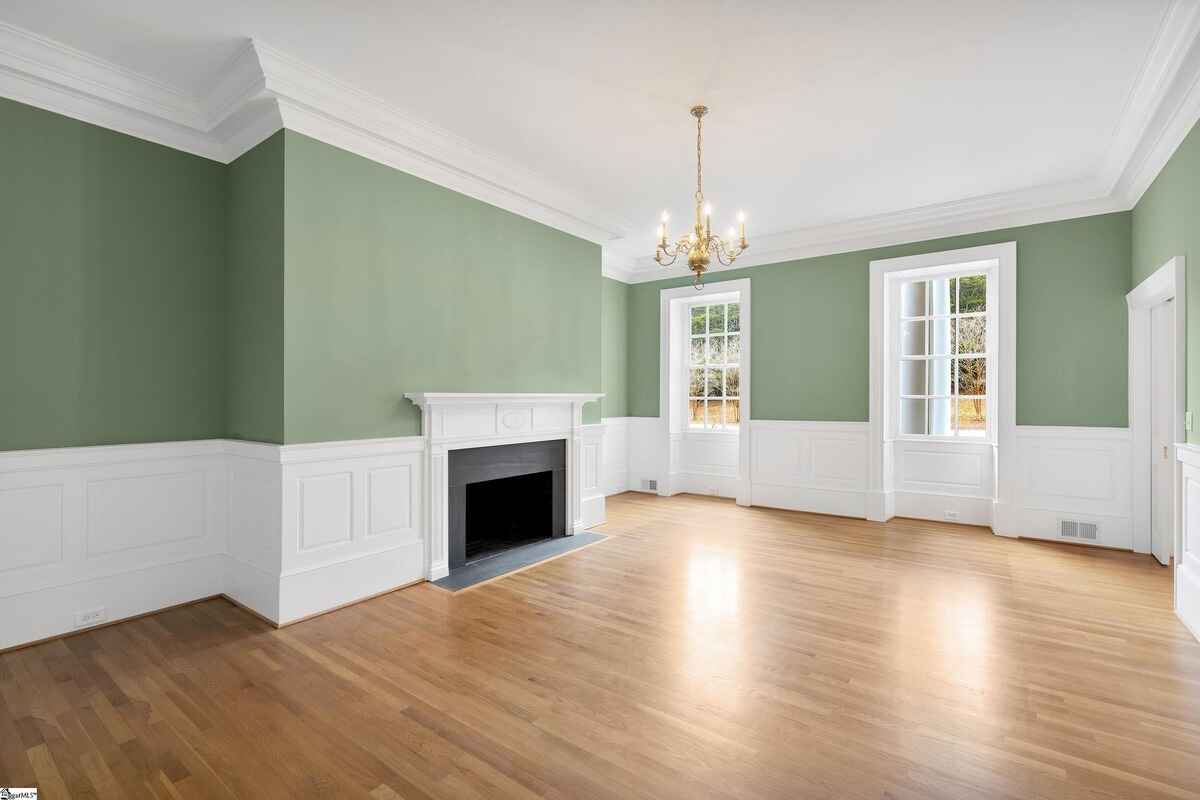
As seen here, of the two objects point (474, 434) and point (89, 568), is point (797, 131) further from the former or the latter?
point (89, 568)

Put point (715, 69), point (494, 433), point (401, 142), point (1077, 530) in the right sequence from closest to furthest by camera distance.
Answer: point (715, 69) < point (401, 142) < point (494, 433) < point (1077, 530)

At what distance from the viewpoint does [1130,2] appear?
2.55 metres

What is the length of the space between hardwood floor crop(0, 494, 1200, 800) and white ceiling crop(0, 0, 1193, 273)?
9.97 feet

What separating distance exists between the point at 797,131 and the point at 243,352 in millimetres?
3843

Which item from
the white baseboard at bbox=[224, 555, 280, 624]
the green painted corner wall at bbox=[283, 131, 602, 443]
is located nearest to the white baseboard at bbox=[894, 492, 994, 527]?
the green painted corner wall at bbox=[283, 131, 602, 443]

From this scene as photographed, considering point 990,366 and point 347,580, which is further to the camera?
point 990,366

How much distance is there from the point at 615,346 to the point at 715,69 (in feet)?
15.0

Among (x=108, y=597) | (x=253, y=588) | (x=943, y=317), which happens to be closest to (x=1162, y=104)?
(x=943, y=317)

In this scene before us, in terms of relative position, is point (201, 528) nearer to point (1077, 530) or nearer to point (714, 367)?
point (714, 367)

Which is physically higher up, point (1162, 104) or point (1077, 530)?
point (1162, 104)

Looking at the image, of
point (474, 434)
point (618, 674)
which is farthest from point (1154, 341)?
point (474, 434)

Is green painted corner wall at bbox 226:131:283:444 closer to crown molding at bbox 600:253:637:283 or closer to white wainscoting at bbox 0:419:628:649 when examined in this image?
white wainscoting at bbox 0:419:628:649

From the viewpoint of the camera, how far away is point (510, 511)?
5.10 metres

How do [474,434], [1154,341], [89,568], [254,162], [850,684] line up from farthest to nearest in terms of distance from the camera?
[1154,341]
[474,434]
[254,162]
[89,568]
[850,684]
